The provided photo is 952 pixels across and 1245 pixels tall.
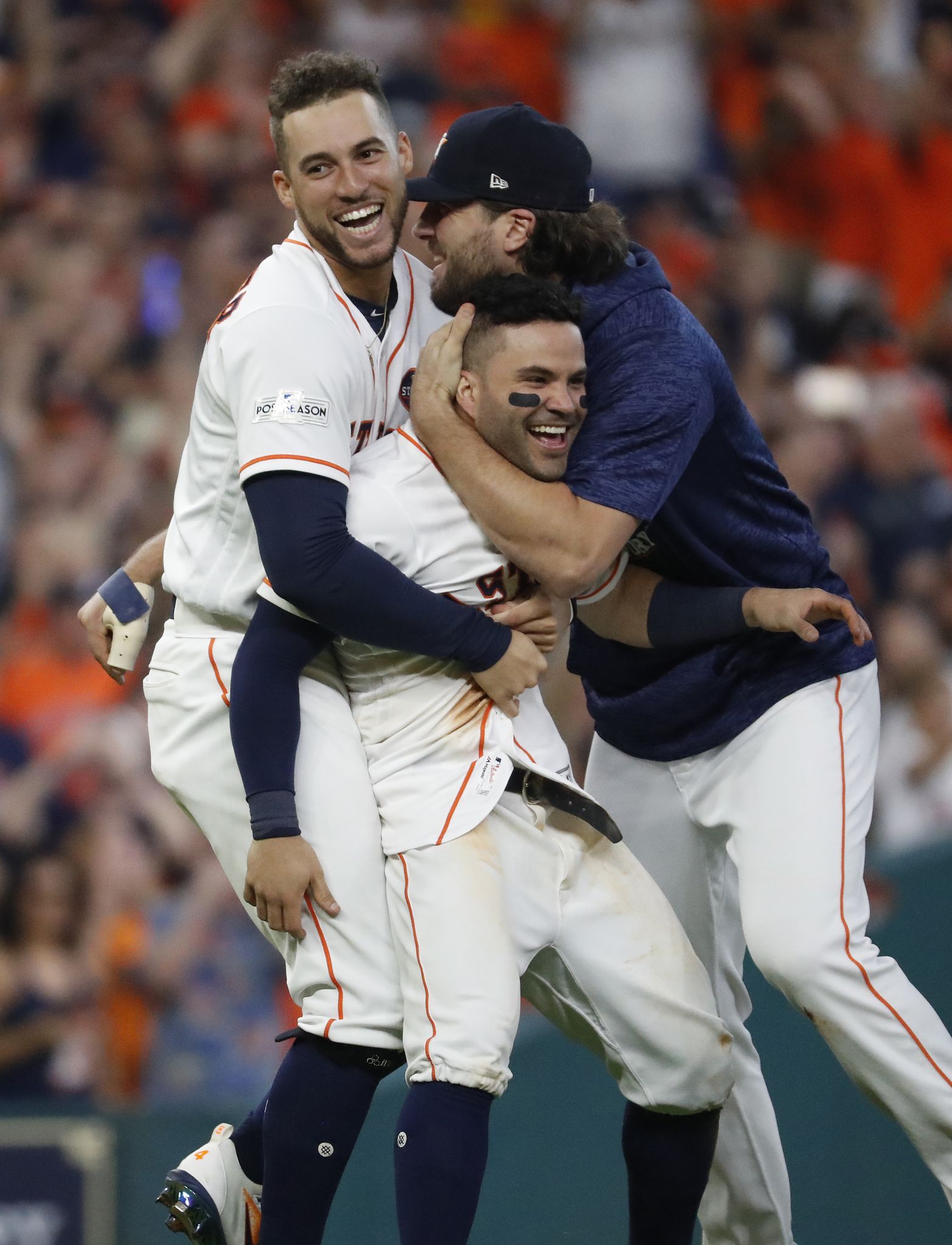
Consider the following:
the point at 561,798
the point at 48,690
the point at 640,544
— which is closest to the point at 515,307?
the point at 640,544

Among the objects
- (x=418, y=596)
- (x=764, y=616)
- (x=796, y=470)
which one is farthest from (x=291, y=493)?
(x=796, y=470)

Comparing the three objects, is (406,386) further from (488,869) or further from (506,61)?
(506,61)

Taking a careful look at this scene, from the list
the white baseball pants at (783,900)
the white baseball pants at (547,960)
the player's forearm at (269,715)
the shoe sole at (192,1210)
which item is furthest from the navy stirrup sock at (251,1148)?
the white baseball pants at (783,900)

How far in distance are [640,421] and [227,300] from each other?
157 inches

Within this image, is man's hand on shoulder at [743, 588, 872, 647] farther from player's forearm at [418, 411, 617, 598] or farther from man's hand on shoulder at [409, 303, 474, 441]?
man's hand on shoulder at [409, 303, 474, 441]

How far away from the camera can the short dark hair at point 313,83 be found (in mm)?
2564

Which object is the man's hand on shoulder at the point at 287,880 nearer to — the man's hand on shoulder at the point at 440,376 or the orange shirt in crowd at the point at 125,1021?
the man's hand on shoulder at the point at 440,376

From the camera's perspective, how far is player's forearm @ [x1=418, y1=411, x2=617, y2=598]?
2.44m

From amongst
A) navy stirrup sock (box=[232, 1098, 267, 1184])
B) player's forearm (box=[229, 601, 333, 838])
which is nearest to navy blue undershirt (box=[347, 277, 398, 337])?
player's forearm (box=[229, 601, 333, 838])

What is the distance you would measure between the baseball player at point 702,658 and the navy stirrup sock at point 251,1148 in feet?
2.60

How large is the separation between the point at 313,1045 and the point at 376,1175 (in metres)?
1.27

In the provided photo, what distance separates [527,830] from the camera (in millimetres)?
2486

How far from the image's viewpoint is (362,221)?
253 cm

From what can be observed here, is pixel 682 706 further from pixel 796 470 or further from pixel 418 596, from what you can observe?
pixel 796 470
